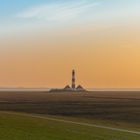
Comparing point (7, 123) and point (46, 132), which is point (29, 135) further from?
point (7, 123)

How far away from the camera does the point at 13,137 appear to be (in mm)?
22750

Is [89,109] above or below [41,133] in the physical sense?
above

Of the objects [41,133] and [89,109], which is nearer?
[41,133]

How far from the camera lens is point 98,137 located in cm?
2639

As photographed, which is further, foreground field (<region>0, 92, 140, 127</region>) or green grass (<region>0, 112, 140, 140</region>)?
foreground field (<region>0, 92, 140, 127</region>)

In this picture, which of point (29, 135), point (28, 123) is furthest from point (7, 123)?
point (29, 135)

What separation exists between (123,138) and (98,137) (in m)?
1.47

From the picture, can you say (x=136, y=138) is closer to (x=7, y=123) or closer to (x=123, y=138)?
(x=123, y=138)

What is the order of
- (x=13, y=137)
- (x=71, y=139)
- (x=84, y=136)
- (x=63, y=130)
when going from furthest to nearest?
1. (x=63, y=130)
2. (x=84, y=136)
3. (x=71, y=139)
4. (x=13, y=137)

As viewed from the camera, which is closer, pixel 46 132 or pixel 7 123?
pixel 46 132

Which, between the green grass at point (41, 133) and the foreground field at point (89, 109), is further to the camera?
the foreground field at point (89, 109)

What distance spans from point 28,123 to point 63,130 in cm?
275

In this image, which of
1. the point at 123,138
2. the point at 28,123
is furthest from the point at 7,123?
the point at 123,138

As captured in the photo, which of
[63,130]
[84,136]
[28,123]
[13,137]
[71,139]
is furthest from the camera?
[28,123]
